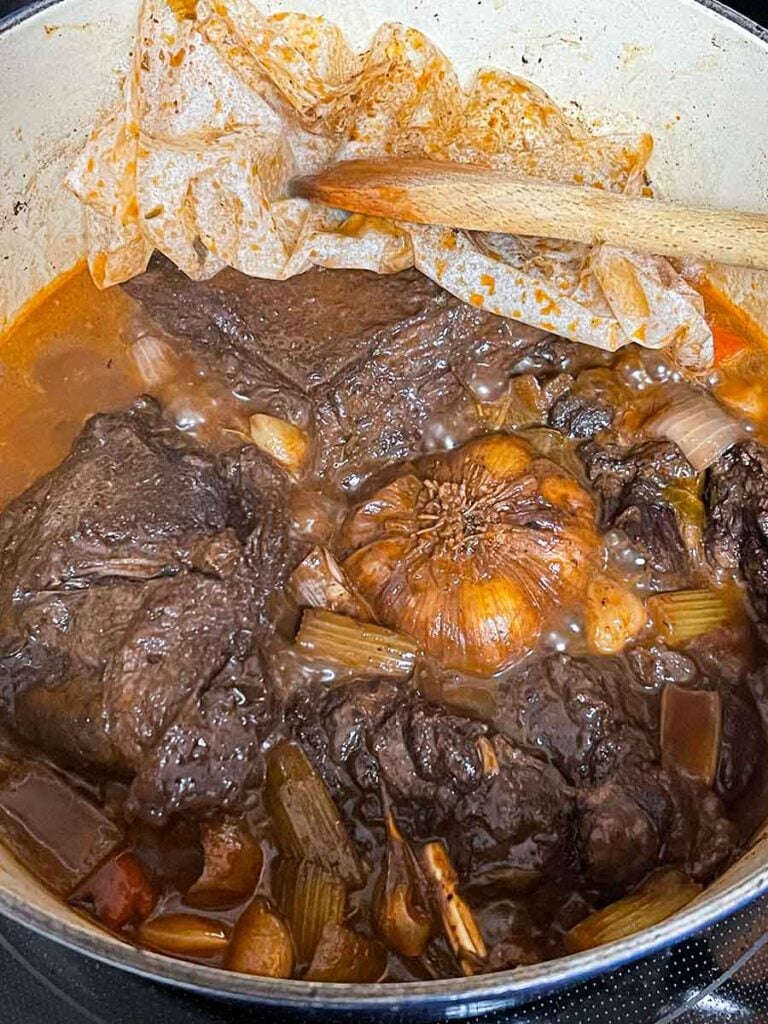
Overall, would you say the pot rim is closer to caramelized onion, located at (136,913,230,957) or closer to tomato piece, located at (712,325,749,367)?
caramelized onion, located at (136,913,230,957)

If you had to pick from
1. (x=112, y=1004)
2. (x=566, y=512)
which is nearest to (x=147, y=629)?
(x=112, y=1004)

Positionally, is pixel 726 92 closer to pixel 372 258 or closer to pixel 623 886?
Answer: pixel 372 258

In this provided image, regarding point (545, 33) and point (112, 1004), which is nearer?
point (112, 1004)

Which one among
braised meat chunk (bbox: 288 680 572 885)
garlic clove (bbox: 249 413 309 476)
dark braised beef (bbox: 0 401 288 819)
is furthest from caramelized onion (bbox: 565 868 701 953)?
garlic clove (bbox: 249 413 309 476)

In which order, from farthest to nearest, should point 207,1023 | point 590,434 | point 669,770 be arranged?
point 590,434 < point 669,770 < point 207,1023

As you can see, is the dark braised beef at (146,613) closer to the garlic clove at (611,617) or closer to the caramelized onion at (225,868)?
the caramelized onion at (225,868)

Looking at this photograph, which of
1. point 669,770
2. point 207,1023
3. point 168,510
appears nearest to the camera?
point 207,1023
